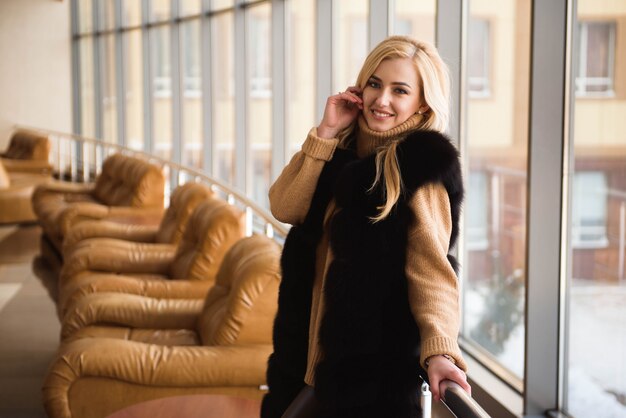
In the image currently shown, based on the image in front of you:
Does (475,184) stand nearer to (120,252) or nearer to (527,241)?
(527,241)

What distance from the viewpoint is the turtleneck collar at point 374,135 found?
79.0 inches

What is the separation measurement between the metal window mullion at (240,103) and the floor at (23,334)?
216 centimetres

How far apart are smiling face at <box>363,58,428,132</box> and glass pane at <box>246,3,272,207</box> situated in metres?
6.45

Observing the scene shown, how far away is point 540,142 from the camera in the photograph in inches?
128

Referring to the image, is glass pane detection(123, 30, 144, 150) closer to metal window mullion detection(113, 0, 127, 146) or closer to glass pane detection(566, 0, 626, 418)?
metal window mullion detection(113, 0, 127, 146)

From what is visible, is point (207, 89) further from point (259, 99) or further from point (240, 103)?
point (240, 103)

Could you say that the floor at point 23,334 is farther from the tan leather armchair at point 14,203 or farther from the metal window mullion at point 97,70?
the metal window mullion at point 97,70

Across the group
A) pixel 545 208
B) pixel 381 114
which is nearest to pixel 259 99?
pixel 545 208

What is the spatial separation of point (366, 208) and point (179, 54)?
350 inches

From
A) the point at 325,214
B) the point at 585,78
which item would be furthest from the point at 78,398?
the point at 585,78

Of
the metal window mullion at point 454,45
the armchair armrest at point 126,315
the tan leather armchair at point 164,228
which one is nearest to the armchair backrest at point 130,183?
the tan leather armchair at point 164,228

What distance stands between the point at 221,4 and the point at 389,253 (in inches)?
305

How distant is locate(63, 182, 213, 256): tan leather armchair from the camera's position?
18.5ft

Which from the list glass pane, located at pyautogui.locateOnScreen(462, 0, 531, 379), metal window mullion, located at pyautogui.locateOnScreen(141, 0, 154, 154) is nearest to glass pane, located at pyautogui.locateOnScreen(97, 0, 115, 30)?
metal window mullion, located at pyautogui.locateOnScreen(141, 0, 154, 154)
